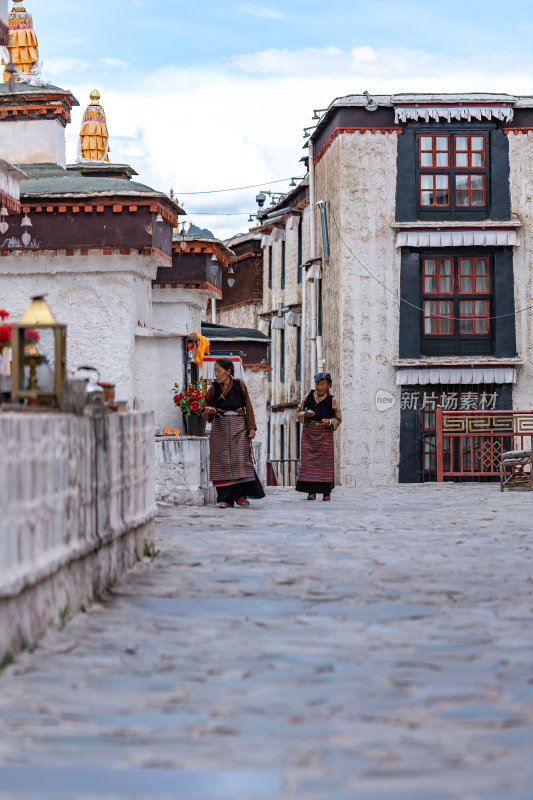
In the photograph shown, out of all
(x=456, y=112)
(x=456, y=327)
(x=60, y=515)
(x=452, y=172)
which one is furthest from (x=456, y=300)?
(x=60, y=515)

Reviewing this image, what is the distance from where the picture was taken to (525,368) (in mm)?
28562

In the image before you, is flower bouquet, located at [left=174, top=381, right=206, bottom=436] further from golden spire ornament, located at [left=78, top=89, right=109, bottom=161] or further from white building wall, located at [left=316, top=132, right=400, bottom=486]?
golden spire ornament, located at [left=78, top=89, right=109, bottom=161]

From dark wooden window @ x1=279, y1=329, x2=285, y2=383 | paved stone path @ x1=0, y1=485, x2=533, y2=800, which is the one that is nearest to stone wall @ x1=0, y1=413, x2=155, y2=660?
paved stone path @ x1=0, y1=485, x2=533, y2=800

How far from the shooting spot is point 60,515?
645 cm

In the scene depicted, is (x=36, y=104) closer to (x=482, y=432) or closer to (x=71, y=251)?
(x=71, y=251)

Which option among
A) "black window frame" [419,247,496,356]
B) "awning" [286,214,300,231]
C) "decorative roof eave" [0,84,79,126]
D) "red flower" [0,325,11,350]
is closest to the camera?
"red flower" [0,325,11,350]

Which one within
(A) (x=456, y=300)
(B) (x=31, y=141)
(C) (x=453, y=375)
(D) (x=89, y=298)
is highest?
(B) (x=31, y=141)

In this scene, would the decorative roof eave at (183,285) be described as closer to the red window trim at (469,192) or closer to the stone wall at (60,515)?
the red window trim at (469,192)

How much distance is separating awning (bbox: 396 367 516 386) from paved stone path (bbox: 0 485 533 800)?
1881cm

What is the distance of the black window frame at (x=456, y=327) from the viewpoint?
28.7 m

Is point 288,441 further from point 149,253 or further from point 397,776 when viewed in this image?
point 397,776

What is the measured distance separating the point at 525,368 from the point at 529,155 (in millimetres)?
4800

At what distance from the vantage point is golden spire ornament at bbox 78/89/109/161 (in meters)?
32.8

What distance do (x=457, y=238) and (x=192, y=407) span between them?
497 inches
